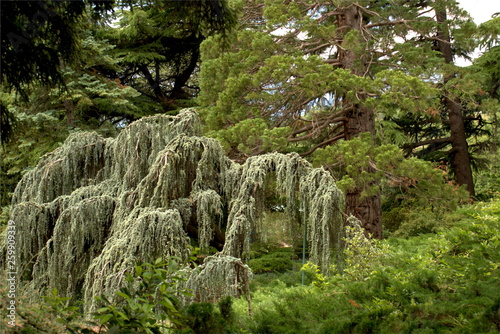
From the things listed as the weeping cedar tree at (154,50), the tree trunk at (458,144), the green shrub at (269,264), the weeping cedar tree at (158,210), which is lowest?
the green shrub at (269,264)

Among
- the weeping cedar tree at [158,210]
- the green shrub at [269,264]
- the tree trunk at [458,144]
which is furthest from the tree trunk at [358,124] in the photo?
the weeping cedar tree at [158,210]

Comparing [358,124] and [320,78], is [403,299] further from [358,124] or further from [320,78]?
[358,124]

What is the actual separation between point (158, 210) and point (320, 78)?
14.0 ft

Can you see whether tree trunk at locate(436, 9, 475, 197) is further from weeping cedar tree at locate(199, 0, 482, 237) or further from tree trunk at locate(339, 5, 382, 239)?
tree trunk at locate(339, 5, 382, 239)

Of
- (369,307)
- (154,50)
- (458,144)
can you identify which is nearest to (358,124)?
(458,144)

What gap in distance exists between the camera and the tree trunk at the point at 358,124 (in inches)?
329

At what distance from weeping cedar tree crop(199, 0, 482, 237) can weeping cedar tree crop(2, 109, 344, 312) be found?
8.66 feet

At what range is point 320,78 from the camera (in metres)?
7.88

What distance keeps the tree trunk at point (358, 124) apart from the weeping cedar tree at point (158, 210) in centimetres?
294

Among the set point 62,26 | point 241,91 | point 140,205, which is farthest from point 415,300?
point 241,91

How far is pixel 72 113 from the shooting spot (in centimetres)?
1155

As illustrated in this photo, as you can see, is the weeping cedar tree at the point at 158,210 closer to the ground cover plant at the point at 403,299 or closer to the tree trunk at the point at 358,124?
the ground cover plant at the point at 403,299

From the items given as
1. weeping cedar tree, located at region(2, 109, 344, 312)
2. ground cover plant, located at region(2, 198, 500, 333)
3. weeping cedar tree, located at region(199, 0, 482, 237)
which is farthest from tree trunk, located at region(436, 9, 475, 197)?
weeping cedar tree, located at region(2, 109, 344, 312)

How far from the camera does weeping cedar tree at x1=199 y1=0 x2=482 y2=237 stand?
7945 mm
